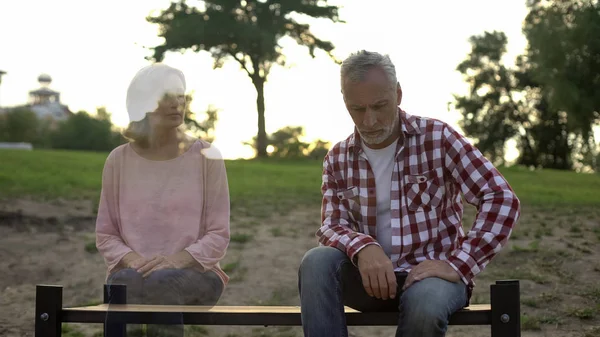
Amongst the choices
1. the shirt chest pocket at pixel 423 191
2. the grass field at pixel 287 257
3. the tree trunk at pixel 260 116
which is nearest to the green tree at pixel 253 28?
the tree trunk at pixel 260 116

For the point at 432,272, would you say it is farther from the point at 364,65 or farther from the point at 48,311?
the point at 48,311

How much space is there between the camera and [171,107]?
3154 mm

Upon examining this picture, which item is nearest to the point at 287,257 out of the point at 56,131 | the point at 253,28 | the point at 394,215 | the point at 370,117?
the point at 394,215

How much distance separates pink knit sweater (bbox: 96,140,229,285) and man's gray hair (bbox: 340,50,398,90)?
26.3 inches

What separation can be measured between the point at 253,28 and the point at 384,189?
1942 cm

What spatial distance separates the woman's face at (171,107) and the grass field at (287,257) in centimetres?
257

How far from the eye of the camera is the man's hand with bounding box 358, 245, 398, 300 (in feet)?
9.46

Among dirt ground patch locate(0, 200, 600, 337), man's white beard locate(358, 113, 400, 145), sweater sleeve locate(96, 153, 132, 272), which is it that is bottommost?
dirt ground patch locate(0, 200, 600, 337)

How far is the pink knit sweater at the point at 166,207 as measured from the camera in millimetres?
3158

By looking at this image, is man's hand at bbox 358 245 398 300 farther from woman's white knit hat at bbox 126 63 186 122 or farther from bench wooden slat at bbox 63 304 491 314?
woman's white knit hat at bbox 126 63 186 122

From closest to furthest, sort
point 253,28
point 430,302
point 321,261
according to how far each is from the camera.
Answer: point 430,302 → point 321,261 → point 253,28

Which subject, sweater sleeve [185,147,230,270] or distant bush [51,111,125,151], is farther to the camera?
distant bush [51,111,125,151]

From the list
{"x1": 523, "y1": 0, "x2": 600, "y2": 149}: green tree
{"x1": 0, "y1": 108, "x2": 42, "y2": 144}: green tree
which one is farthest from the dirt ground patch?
{"x1": 0, "y1": 108, "x2": 42, "y2": 144}: green tree

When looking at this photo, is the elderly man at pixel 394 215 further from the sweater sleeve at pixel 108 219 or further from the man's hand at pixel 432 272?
the sweater sleeve at pixel 108 219
